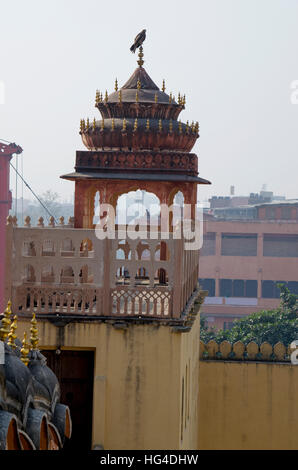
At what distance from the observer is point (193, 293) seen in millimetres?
17547

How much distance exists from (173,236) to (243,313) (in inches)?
2426

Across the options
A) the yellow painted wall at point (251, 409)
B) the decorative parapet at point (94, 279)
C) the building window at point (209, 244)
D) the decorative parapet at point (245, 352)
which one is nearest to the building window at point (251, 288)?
the building window at point (209, 244)

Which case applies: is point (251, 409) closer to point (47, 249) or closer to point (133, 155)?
point (47, 249)

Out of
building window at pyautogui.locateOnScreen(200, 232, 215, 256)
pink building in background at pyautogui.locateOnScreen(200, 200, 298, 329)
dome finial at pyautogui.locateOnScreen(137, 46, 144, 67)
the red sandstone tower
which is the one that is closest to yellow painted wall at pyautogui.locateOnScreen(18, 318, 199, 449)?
the red sandstone tower

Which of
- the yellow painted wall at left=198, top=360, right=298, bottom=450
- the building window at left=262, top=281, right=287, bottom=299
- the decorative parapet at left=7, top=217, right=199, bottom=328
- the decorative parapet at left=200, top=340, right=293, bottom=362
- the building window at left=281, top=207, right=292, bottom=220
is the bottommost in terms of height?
the yellow painted wall at left=198, top=360, right=298, bottom=450

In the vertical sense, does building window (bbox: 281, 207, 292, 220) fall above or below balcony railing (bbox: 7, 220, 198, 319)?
above

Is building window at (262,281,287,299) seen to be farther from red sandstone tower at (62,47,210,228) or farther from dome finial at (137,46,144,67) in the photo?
red sandstone tower at (62,47,210,228)

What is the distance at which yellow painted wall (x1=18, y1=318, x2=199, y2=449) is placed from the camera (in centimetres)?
1330

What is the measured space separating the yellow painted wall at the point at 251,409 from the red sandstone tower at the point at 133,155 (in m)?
4.23

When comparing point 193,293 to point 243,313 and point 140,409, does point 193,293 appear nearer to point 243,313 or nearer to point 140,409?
point 140,409

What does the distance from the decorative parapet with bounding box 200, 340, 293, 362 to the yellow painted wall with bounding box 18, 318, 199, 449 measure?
6.24 meters

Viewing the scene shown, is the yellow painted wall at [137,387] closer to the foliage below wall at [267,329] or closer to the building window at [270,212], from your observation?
the foliage below wall at [267,329]

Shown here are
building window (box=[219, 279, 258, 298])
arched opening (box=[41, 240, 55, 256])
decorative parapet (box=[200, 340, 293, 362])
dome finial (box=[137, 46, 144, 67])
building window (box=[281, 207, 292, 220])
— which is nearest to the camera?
arched opening (box=[41, 240, 55, 256])
